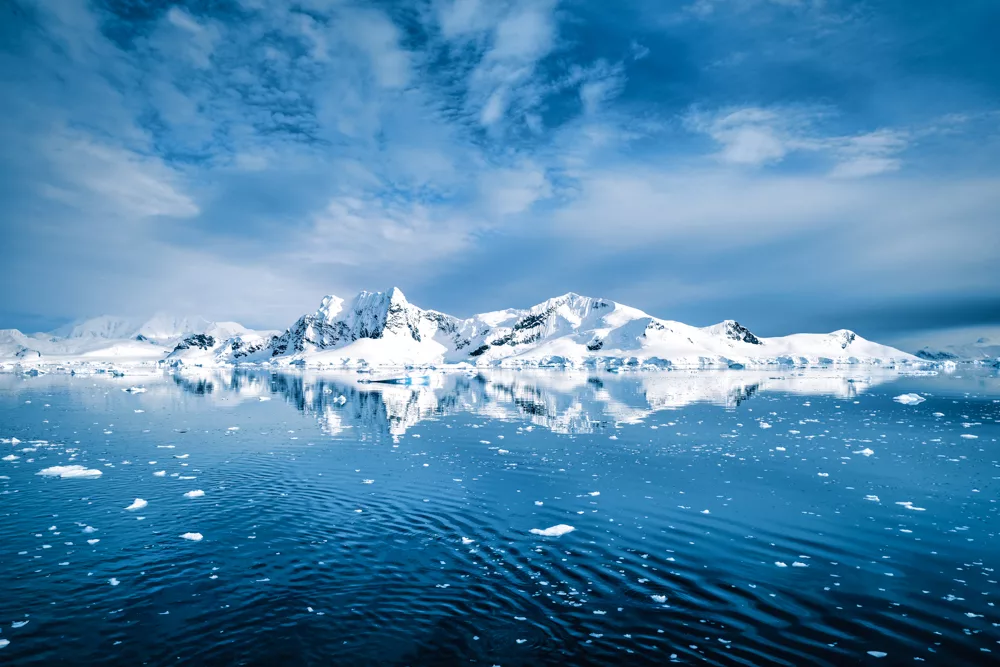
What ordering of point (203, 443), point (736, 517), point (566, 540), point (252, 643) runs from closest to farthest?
point (252, 643)
point (566, 540)
point (736, 517)
point (203, 443)

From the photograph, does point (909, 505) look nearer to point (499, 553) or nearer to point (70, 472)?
point (499, 553)

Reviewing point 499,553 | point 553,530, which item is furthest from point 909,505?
point 499,553

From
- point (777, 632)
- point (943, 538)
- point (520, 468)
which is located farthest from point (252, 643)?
point (943, 538)

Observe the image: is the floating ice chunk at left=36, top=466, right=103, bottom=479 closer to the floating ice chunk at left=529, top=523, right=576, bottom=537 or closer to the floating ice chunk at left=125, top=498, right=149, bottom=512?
the floating ice chunk at left=125, top=498, right=149, bottom=512

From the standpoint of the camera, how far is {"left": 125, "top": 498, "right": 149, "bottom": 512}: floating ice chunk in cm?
1630

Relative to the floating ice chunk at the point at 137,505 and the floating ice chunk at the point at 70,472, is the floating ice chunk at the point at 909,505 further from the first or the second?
the floating ice chunk at the point at 70,472

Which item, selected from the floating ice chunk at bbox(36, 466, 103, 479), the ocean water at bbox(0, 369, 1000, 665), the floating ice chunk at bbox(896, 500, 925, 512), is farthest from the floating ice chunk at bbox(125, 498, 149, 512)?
the floating ice chunk at bbox(896, 500, 925, 512)

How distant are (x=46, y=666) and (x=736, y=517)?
16.1 meters

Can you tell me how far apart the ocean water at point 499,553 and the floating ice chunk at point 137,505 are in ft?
0.21

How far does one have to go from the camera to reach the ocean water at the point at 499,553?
8977mm

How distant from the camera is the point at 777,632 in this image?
9.33 meters

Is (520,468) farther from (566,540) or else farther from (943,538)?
(943,538)

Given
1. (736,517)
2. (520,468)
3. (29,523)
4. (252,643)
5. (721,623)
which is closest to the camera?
(252,643)

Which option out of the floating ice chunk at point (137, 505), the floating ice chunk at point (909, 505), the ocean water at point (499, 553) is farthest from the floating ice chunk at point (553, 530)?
the floating ice chunk at point (137, 505)
